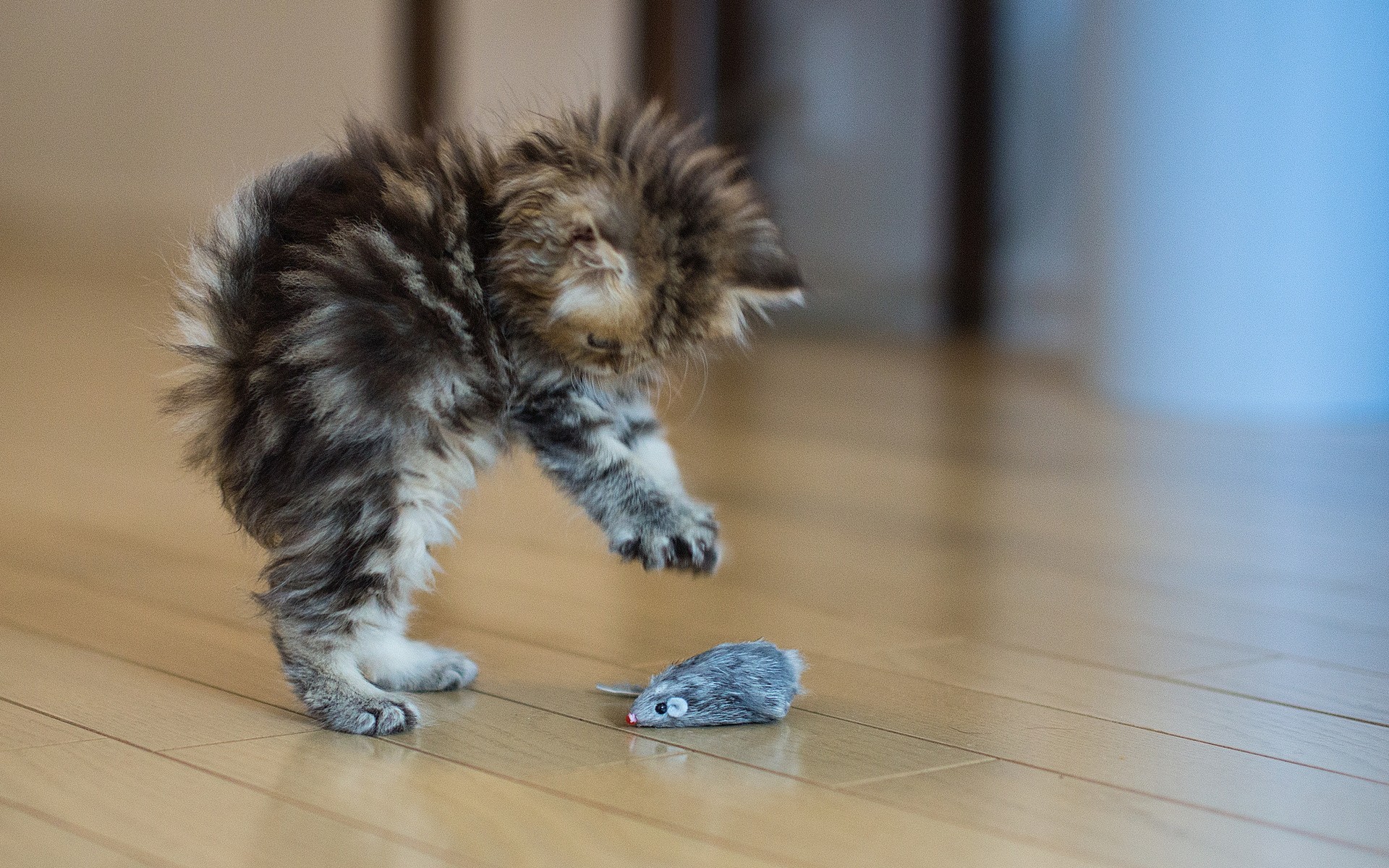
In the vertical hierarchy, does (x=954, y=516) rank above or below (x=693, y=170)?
below

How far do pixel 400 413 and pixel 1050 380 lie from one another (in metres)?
3.18

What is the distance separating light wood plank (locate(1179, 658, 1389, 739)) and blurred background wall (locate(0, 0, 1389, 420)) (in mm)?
935

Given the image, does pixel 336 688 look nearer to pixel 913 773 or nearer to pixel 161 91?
pixel 913 773

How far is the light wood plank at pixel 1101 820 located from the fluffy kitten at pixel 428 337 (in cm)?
32

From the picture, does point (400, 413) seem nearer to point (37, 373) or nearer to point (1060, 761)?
point (1060, 761)

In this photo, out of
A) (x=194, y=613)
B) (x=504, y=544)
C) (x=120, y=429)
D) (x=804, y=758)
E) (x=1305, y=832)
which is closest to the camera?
(x=1305, y=832)

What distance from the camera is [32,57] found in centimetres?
854

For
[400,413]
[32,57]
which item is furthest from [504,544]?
[32,57]

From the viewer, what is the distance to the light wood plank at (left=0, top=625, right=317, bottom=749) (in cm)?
138

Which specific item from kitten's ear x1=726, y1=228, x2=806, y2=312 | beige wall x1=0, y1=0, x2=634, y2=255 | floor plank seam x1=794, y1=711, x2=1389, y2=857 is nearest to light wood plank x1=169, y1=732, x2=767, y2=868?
floor plank seam x1=794, y1=711, x2=1389, y2=857

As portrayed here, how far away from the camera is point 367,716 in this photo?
4.53 feet

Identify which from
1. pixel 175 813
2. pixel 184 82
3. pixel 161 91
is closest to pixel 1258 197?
pixel 175 813

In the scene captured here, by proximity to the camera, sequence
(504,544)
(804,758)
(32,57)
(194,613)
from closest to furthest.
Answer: (804,758)
(194,613)
(504,544)
(32,57)

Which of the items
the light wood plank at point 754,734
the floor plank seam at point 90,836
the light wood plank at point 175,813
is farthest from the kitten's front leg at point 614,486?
the floor plank seam at point 90,836
